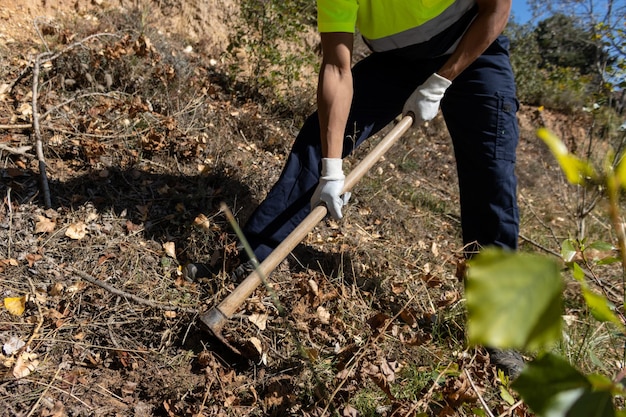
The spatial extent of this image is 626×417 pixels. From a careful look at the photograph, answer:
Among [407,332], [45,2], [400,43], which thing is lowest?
[407,332]

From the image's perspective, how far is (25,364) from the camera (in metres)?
1.80

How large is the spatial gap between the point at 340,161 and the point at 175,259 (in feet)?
3.34

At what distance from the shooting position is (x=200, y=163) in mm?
3053

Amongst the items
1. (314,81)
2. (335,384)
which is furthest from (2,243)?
(314,81)

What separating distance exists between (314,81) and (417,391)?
12.3 ft

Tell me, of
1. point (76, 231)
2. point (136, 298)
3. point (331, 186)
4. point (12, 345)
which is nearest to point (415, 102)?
point (331, 186)

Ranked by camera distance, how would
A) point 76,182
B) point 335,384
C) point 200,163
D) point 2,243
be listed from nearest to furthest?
1. point 335,384
2. point 2,243
3. point 76,182
4. point 200,163

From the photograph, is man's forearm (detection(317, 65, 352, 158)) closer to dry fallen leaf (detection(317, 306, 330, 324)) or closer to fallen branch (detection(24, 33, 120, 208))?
dry fallen leaf (detection(317, 306, 330, 324))

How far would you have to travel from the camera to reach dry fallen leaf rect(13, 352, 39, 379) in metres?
1.75

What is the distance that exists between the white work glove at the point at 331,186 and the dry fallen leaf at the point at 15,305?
137 centimetres

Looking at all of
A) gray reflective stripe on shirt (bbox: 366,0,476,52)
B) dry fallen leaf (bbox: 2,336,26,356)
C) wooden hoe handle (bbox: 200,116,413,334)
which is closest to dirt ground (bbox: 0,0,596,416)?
dry fallen leaf (bbox: 2,336,26,356)

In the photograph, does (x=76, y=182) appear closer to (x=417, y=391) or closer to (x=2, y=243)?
(x=2, y=243)

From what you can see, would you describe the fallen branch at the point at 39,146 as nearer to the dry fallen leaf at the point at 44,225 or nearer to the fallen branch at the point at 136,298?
the dry fallen leaf at the point at 44,225

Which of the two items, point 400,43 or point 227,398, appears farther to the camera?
point 400,43
